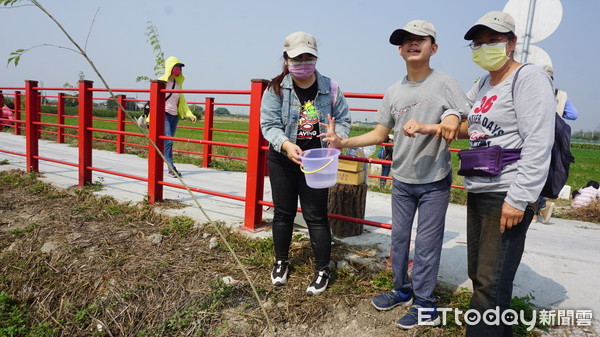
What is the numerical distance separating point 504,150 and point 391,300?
111 centimetres

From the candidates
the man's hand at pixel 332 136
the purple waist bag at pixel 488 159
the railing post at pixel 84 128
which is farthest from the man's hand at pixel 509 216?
the railing post at pixel 84 128

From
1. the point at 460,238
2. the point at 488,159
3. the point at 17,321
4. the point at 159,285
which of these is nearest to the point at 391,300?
the point at 488,159

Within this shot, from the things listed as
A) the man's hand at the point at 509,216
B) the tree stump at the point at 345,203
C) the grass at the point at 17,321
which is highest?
the man's hand at the point at 509,216

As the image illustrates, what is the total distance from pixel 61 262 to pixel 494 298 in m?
3.01

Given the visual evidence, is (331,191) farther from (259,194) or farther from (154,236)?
(154,236)

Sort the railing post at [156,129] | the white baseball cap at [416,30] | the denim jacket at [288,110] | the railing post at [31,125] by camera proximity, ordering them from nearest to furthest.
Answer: the white baseball cap at [416,30]
the denim jacket at [288,110]
the railing post at [156,129]
the railing post at [31,125]

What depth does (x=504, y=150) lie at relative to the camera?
5.40ft

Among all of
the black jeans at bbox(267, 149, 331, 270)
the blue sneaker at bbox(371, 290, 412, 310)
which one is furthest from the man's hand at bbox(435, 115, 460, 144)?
the blue sneaker at bbox(371, 290, 412, 310)

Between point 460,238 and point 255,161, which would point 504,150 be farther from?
point 460,238

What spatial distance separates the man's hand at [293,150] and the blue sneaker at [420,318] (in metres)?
1.04

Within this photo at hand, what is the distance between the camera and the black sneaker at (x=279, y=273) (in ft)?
8.39

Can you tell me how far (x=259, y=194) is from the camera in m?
3.34

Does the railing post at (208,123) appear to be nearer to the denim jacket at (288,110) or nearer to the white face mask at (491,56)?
the denim jacket at (288,110)

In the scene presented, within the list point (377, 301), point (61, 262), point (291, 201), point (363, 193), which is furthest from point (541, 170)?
point (61, 262)
